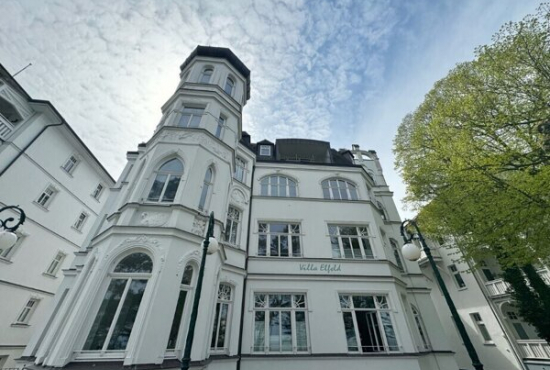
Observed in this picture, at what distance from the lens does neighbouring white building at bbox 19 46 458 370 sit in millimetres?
6348

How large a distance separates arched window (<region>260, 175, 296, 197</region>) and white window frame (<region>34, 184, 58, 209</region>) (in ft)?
50.0

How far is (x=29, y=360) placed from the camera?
289 inches

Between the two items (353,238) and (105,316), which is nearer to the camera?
(105,316)

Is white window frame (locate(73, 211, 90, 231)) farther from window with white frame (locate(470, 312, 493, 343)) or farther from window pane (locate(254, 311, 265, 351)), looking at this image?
window with white frame (locate(470, 312, 493, 343))

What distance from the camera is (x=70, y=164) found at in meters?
18.6

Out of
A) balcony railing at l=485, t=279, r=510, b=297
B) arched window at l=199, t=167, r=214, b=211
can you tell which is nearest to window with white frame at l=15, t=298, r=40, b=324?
arched window at l=199, t=167, r=214, b=211

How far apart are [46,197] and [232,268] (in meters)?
15.9

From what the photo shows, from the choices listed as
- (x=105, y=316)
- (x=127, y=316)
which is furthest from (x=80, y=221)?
(x=127, y=316)

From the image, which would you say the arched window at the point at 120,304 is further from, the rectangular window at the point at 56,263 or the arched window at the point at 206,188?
the rectangular window at the point at 56,263

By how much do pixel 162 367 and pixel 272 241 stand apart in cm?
744

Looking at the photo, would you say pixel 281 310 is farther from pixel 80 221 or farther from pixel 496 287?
pixel 80 221

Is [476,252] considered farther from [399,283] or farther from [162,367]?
[162,367]

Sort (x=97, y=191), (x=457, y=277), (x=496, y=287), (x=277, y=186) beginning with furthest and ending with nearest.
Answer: (x=97, y=191), (x=457, y=277), (x=496, y=287), (x=277, y=186)

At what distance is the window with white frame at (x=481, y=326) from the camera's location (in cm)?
1728
